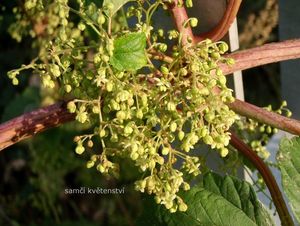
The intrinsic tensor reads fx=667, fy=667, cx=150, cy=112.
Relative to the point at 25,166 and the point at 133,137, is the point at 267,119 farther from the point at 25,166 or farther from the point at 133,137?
the point at 25,166

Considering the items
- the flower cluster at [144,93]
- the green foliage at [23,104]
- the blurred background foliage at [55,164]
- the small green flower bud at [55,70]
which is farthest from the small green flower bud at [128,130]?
the green foliage at [23,104]

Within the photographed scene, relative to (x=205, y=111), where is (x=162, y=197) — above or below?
below

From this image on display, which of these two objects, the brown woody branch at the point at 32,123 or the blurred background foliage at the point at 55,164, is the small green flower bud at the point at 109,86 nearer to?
the brown woody branch at the point at 32,123

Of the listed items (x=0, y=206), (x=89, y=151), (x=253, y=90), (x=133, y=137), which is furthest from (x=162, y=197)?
(x=253, y=90)

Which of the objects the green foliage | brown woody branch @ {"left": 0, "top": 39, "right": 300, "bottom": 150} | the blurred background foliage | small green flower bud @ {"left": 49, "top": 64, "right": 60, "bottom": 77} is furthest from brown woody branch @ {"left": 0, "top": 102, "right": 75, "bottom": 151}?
the green foliage

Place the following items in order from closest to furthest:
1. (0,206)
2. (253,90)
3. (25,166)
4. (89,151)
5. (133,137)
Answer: (133,137), (89,151), (0,206), (25,166), (253,90)

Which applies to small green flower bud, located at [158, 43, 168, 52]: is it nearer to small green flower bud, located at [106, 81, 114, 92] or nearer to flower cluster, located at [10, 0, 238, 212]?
flower cluster, located at [10, 0, 238, 212]
